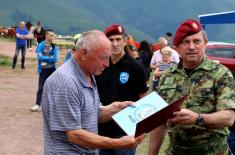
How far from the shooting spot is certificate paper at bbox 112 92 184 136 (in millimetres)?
2863

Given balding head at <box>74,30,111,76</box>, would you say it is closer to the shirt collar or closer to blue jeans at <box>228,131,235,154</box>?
the shirt collar

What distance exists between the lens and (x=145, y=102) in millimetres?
3168

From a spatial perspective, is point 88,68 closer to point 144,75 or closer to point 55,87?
point 55,87

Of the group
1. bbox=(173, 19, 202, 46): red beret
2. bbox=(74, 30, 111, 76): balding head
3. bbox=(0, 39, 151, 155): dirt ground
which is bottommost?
bbox=(0, 39, 151, 155): dirt ground

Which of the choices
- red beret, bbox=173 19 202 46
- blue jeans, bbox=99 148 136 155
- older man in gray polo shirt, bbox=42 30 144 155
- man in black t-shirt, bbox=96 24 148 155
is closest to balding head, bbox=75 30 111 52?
older man in gray polo shirt, bbox=42 30 144 155

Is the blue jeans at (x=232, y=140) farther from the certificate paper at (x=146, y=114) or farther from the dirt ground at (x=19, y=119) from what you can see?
the dirt ground at (x=19, y=119)

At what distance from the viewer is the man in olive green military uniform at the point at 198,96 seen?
3189 mm

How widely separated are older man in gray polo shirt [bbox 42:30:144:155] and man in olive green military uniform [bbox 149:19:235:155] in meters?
0.43

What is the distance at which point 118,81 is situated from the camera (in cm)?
461

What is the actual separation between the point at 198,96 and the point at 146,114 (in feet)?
1.52

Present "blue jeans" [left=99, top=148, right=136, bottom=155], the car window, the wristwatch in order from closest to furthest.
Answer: the wristwatch
"blue jeans" [left=99, top=148, right=136, bottom=155]
the car window

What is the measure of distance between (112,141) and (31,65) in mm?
19544

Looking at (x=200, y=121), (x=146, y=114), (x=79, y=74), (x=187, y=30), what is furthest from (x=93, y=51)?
(x=200, y=121)

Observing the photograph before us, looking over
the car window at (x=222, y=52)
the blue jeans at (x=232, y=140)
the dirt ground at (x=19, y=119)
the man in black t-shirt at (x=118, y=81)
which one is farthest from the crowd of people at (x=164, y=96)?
the car window at (x=222, y=52)
